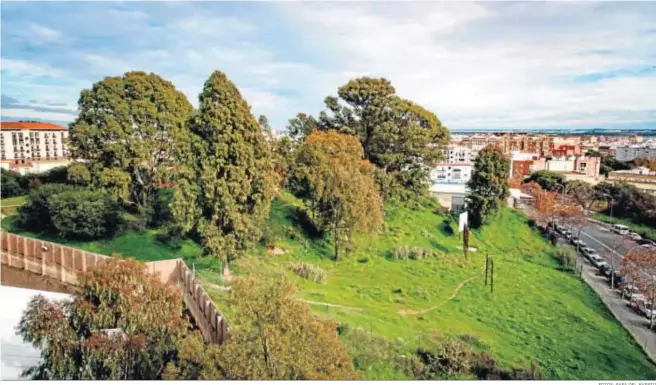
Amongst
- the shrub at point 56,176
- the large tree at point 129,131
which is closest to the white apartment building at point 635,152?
the large tree at point 129,131

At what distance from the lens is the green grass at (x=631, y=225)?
18.8 metres

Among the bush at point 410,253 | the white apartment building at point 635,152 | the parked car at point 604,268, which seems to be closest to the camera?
the bush at point 410,253

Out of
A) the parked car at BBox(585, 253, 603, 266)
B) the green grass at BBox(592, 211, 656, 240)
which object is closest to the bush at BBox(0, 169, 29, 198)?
the parked car at BBox(585, 253, 603, 266)

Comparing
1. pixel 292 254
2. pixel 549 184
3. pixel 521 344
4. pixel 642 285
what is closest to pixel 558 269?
pixel 642 285

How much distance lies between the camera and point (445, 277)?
12.2 m

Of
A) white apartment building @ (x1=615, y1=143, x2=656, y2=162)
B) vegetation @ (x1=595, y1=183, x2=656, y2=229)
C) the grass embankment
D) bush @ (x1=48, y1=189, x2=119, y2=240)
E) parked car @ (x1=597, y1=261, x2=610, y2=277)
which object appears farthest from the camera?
white apartment building @ (x1=615, y1=143, x2=656, y2=162)

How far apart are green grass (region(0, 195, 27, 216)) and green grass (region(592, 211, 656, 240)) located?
21.0 m

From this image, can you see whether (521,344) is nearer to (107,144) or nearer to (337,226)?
(337,226)

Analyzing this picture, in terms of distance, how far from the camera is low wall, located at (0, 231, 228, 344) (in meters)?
7.31

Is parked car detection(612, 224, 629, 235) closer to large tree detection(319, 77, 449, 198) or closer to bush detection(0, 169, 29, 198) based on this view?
large tree detection(319, 77, 449, 198)

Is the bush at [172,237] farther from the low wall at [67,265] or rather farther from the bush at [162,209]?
the low wall at [67,265]

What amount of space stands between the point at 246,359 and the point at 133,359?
1445 mm

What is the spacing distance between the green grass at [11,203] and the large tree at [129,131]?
8.65 feet

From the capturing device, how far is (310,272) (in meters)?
11.0
